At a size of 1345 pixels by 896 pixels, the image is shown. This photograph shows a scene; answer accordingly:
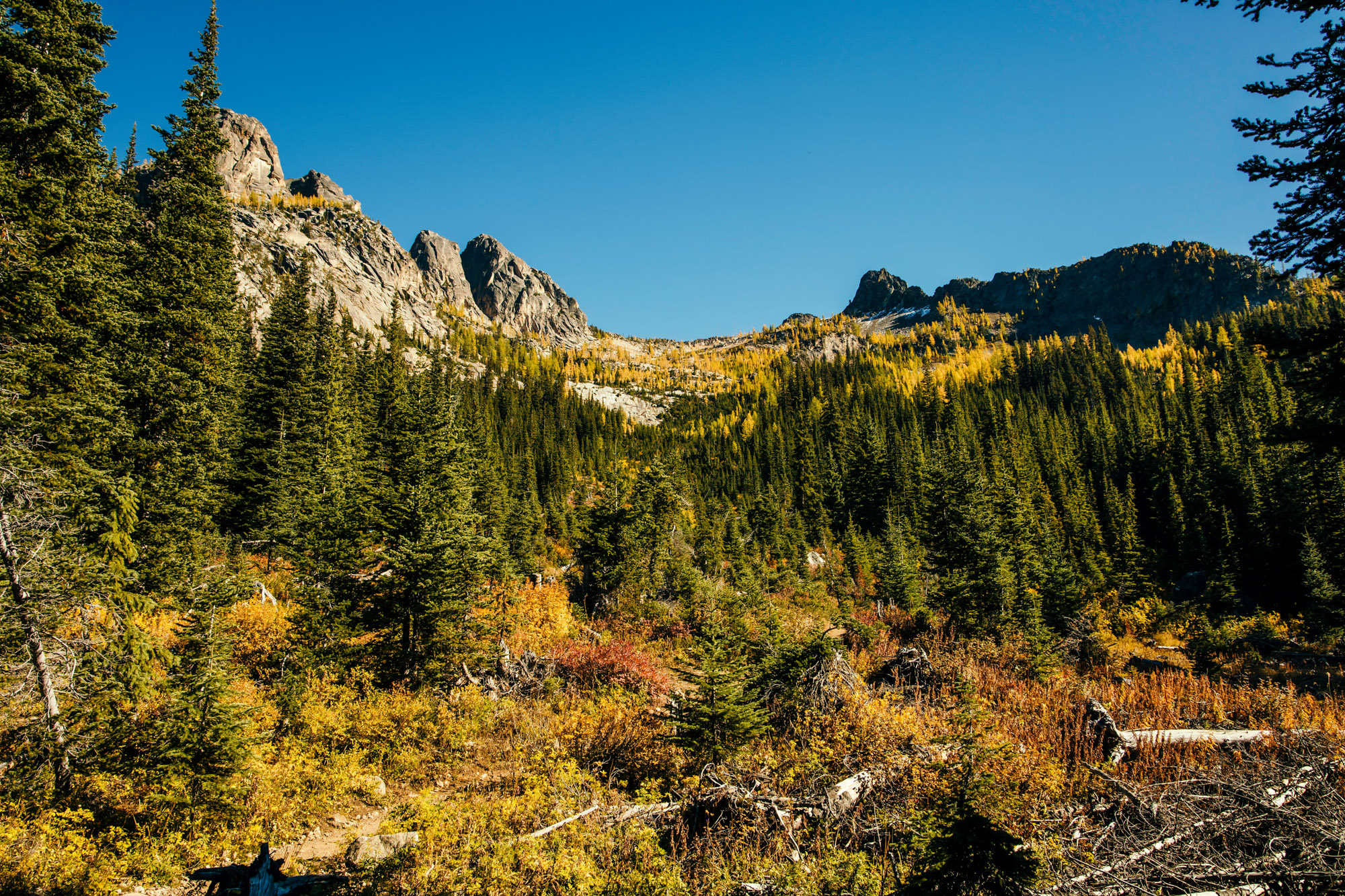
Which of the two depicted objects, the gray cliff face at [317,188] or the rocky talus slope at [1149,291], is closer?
the rocky talus slope at [1149,291]

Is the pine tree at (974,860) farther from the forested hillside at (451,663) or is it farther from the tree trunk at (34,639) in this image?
the tree trunk at (34,639)

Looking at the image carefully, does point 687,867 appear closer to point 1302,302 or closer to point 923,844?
point 923,844

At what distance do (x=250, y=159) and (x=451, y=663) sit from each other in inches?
9107

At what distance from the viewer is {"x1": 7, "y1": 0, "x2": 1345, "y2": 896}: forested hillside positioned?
20.6 ft

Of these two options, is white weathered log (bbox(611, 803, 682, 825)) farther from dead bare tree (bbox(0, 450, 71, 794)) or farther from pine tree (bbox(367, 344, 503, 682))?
dead bare tree (bbox(0, 450, 71, 794))

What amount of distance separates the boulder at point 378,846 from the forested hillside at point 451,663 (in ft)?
0.23

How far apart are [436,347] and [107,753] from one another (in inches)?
5149

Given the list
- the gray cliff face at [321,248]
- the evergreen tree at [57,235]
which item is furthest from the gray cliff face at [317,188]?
the evergreen tree at [57,235]

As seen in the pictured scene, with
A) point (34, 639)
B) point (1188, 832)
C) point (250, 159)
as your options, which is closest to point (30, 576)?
point (34, 639)

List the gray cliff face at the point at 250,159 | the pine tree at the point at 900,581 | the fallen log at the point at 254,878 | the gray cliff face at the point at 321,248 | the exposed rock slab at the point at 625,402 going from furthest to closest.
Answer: the gray cliff face at the point at 250,159, the exposed rock slab at the point at 625,402, the gray cliff face at the point at 321,248, the pine tree at the point at 900,581, the fallen log at the point at 254,878

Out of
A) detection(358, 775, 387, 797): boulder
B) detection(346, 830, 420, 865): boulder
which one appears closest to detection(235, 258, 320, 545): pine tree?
detection(358, 775, 387, 797): boulder

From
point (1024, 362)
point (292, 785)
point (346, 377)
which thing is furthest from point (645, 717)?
point (1024, 362)

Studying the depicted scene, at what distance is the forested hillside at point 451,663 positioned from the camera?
6293 mm

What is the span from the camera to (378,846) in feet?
24.9
